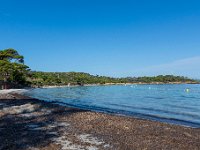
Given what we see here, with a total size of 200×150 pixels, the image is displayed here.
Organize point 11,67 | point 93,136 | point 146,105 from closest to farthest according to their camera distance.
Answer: point 93,136
point 146,105
point 11,67

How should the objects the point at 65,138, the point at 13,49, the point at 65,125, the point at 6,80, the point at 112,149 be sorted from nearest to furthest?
the point at 112,149 < the point at 65,138 < the point at 65,125 < the point at 6,80 < the point at 13,49

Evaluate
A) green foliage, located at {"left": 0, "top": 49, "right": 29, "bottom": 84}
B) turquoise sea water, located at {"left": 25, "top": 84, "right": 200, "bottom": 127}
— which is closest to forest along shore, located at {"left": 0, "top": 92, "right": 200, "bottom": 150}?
turquoise sea water, located at {"left": 25, "top": 84, "right": 200, "bottom": 127}

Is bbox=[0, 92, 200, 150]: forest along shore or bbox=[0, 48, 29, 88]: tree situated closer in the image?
bbox=[0, 92, 200, 150]: forest along shore

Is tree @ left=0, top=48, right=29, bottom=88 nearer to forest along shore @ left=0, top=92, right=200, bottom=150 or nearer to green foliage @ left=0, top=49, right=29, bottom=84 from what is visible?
green foliage @ left=0, top=49, right=29, bottom=84

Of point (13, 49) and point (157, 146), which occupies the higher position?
point (13, 49)

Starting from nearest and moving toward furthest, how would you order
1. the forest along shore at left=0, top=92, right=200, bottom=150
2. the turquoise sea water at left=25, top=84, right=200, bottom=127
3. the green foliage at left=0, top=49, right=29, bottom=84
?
the forest along shore at left=0, top=92, right=200, bottom=150 → the turquoise sea water at left=25, top=84, right=200, bottom=127 → the green foliage at left=0, top=49, right=29, bottom=84

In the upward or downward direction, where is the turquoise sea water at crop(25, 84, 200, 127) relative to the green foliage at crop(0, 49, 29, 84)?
downward

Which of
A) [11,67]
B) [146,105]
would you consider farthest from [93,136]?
[11,67]

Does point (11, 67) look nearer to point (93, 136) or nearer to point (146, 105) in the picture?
point (146, 105)

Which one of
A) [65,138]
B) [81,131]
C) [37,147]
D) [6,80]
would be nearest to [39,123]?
[81,131]

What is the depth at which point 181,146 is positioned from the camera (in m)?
13.7

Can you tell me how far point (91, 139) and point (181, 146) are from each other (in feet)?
14.4

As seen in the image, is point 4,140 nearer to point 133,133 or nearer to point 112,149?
point 112,149

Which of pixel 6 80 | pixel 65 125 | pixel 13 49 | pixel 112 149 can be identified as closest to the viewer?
pixel 112 149
